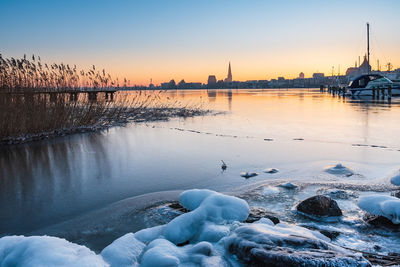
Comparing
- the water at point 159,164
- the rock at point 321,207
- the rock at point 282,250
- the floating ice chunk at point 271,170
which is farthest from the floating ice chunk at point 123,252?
the floating ice chunk at point 271,170

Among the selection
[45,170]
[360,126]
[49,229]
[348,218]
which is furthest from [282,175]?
[360,126]

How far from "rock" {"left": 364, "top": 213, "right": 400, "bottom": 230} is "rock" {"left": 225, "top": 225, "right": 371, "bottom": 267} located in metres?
1.19

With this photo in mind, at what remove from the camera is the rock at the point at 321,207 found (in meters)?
4.22

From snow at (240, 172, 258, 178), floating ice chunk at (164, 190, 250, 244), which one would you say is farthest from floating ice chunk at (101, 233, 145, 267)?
snow at (240, 172, 258, 178)

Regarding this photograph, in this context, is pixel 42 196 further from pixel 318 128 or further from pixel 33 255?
pixel 318 128

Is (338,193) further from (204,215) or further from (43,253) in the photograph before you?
(43,253)

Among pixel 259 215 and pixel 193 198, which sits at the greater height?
pixel 193 198

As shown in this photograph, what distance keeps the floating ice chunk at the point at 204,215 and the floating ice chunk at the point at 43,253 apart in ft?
3.12

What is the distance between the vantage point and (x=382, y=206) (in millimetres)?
4086

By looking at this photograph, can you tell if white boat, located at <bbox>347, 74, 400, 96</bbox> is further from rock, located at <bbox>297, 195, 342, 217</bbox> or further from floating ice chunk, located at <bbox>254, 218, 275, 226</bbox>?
floating ice chunk, located at <bbox>254, 218, 275, 226</bbox>

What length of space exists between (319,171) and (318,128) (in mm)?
7305

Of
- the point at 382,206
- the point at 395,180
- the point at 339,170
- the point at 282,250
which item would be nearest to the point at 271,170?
the point at 339,170

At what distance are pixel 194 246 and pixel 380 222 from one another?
254 cm

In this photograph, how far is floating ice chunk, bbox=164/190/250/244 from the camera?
3.69 meters
